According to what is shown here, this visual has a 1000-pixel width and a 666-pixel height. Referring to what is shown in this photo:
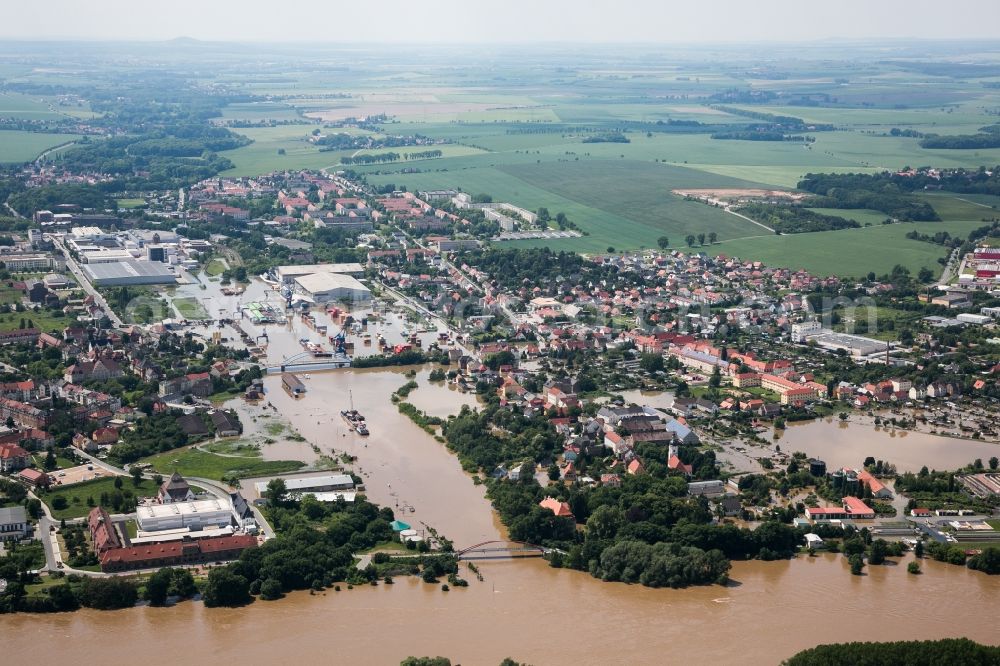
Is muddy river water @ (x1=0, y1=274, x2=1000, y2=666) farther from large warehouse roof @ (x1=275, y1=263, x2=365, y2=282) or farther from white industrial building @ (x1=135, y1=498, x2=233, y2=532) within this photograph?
large warehouse roof @ (x1=275, y1=263, x2=365, y2=282)

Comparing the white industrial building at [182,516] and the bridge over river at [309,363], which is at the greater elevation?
the white industrial building at [182,516]

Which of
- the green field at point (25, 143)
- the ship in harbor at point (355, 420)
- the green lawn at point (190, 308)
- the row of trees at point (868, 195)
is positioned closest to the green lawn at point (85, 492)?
the ship in harbor at point (355, 420)

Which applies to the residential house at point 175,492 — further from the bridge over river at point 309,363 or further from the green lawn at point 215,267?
the green lawn at point 215,267

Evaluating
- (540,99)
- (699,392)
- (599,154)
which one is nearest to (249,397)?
(699,392)

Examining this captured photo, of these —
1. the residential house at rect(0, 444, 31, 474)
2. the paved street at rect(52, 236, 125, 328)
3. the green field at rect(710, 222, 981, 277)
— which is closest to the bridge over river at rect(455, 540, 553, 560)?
the residential house at rect(0, 444, 31, 474)

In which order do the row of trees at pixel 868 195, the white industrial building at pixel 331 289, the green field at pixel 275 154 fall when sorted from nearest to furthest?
the white industrial building at pixel 331 289 < the row of trees at pixel 868 195 < the green field at pixel 275 154

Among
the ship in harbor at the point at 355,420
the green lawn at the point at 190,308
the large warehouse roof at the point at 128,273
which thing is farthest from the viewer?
Result: the large warehouse roof at the point at 128,273
